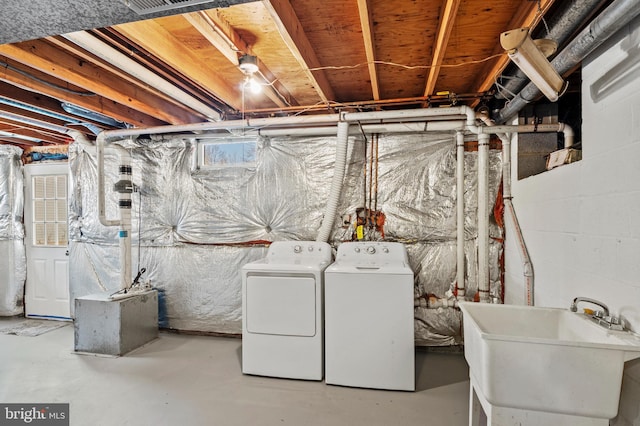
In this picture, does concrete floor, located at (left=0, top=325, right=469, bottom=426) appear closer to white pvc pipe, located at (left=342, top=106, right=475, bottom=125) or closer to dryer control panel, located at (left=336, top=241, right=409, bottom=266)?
dryer control panel, located at (left=336, top=241, right=409, bottom=266)

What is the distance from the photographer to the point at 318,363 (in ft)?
8.09

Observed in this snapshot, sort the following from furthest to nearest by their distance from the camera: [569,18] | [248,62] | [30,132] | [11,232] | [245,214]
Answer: [11,232]
[30,132]
[245,214]
[248,62]
[569,18]

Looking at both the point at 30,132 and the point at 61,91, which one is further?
the point at 30,132

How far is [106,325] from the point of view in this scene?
9.57 ft

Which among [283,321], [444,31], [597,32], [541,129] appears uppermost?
[444,31]

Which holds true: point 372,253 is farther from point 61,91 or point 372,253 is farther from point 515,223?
point 61,91

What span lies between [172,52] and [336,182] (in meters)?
1.56

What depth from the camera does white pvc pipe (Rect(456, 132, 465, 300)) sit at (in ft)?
9.28

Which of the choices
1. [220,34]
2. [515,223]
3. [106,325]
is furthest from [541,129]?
[106,325]

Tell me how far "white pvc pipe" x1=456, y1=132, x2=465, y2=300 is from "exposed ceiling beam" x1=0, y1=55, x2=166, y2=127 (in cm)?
315

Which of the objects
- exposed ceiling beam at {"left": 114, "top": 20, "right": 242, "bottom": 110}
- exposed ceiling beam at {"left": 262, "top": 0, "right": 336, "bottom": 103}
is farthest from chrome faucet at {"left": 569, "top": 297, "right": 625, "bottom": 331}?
exposed ceiling beam at {"left": 114, "top": 20, "right": 242, "bottom": 110}

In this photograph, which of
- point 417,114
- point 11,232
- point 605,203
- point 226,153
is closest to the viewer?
point 605,203

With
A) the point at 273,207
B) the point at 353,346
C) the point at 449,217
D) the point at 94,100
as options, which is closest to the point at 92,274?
the point at 94,100

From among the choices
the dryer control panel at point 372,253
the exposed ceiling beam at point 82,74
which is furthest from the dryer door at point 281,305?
the exposed ceiling beam at point 82,74
